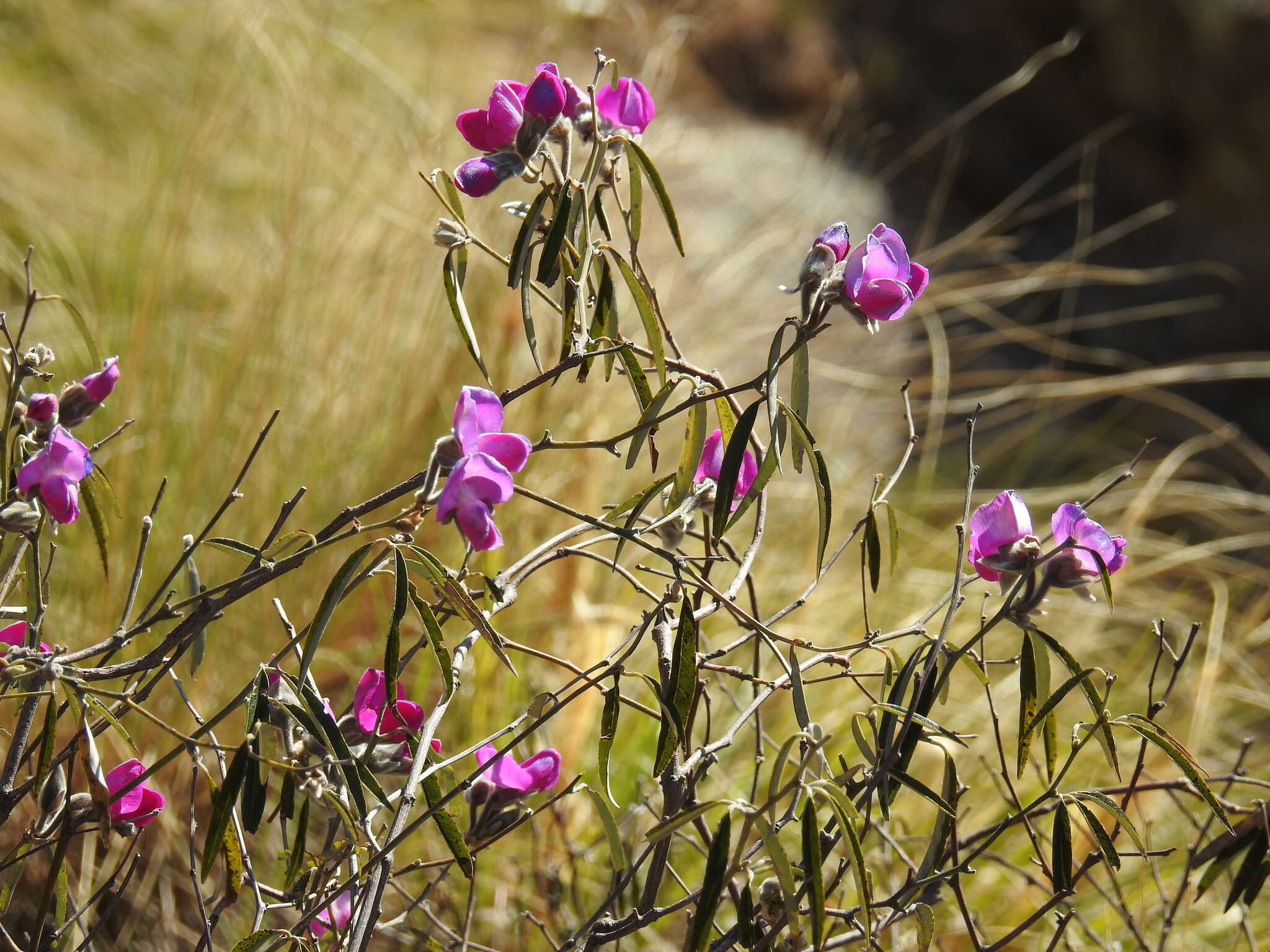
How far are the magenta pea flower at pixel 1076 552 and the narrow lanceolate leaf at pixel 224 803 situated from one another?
0.34 meters

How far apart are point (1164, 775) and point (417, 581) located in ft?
3.10

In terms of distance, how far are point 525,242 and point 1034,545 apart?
0.26 meters

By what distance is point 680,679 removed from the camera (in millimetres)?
481

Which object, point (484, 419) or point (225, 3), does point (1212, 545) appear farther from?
point (225, 3)

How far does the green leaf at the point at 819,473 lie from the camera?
46 centimetres

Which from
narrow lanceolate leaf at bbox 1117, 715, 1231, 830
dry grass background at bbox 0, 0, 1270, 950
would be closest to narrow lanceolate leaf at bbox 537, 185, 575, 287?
narrow lanceolate leaf at bbox 1117, 715, 1231, 830

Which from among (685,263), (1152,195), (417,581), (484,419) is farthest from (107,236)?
(1152,195)

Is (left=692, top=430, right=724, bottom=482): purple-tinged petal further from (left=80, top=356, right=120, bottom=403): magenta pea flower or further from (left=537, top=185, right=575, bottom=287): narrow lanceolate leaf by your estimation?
(left=80, top=356, right=120, bottom=403): magenta pea flower

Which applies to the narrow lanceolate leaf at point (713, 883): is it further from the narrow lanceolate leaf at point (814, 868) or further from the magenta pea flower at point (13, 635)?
the magenta pea flower at point (13, 635)

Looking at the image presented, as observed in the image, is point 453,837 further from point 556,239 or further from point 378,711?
point 556,239

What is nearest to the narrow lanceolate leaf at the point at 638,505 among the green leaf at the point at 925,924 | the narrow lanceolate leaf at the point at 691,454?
the narrow lanceolate leaf at the point at 691,454

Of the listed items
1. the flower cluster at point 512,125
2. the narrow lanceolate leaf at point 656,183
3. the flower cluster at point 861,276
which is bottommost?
the flower cluster at point 861,276

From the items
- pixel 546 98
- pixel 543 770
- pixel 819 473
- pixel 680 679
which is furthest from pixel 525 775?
pixel 546 98

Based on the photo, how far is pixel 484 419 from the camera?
0.43 meters
